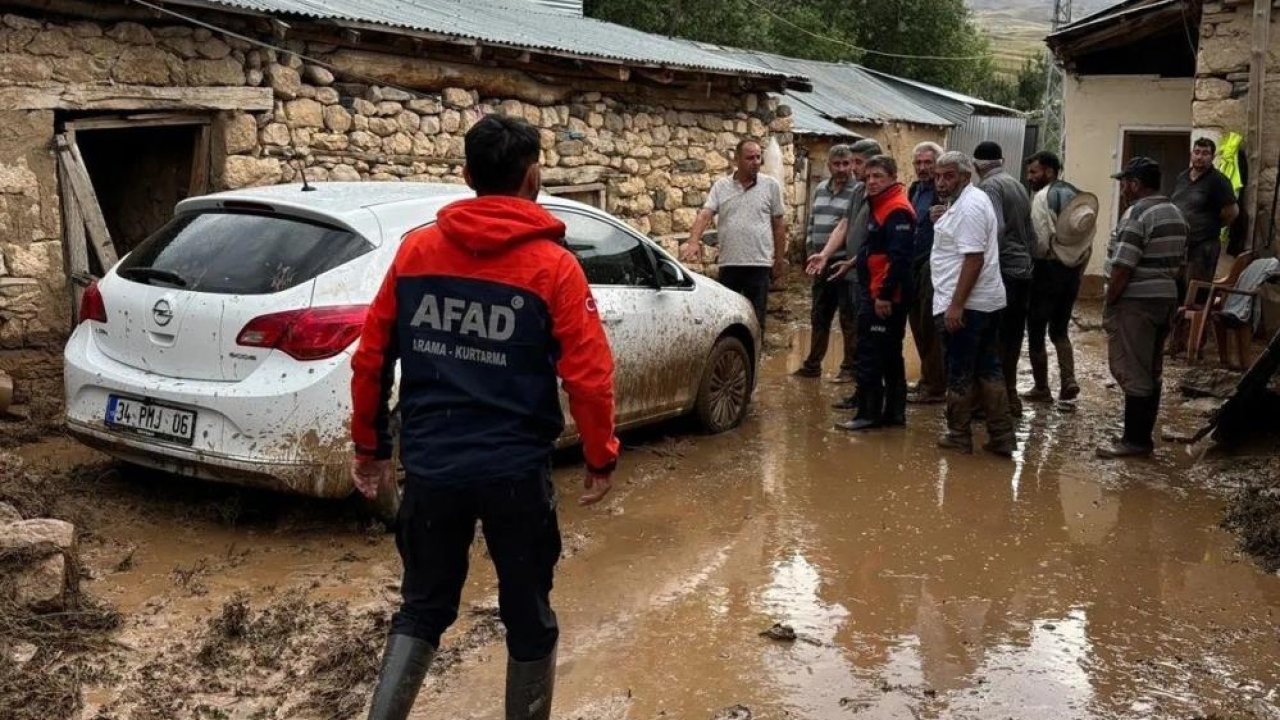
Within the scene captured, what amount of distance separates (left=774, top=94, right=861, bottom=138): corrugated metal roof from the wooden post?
26.2ft

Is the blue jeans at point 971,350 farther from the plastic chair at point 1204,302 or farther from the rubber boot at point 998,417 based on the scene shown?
the plastic chair at point 1204,302

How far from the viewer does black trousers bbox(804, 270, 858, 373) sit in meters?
9.30

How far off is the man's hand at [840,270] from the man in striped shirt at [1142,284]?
2074 millimetres

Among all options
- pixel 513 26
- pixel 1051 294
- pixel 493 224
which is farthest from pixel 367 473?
pixel 513 26

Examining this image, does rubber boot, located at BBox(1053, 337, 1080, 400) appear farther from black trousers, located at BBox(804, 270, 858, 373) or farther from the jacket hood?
the jacket hood

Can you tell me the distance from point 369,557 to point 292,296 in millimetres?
1147

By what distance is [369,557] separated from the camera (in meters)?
5.00

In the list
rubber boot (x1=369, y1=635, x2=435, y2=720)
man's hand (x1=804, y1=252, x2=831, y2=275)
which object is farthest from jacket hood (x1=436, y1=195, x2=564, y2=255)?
man's hand (x1=804, y1=252, x2=831, y2=275)

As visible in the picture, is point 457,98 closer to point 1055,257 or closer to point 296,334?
point 1055,257

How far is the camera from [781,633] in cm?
440

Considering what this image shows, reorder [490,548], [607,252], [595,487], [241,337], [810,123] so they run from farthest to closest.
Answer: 1. [810,123]
2. [607,252]
3. [241,337]
4. [595,487]
5. [490,548]

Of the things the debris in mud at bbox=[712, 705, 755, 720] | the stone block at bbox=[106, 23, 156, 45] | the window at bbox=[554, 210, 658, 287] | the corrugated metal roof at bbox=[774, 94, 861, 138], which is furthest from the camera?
the corrugated metal roof at bbox=[774, 94, 861, 138]

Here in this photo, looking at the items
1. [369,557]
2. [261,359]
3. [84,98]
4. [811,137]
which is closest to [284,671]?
[369,557]

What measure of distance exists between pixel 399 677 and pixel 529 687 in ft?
1.17
